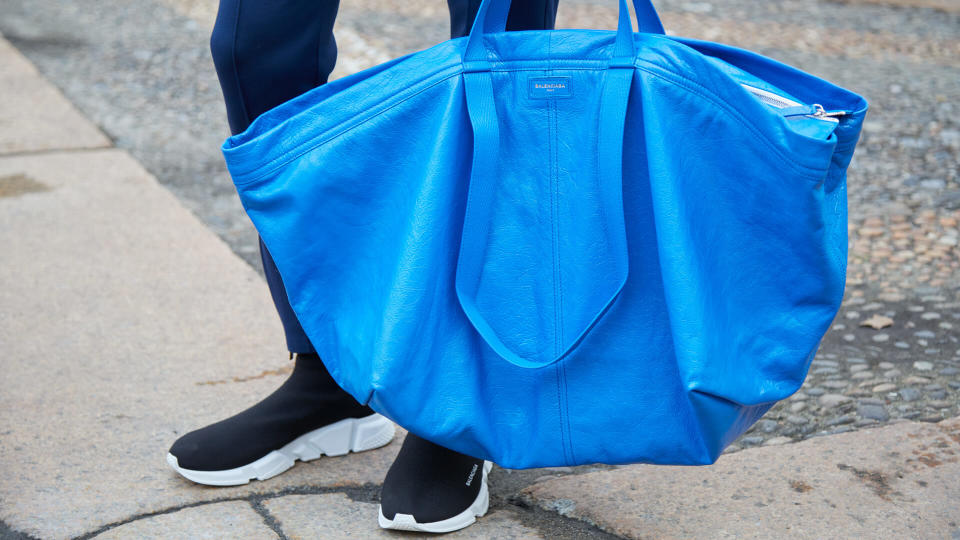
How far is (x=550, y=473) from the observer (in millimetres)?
1788

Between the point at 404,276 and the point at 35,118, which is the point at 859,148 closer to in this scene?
the point at 404,276

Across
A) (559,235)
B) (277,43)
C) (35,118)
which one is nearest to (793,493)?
(559,235)

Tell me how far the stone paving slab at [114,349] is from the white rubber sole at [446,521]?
0.72 ft

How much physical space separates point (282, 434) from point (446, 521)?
36 centimetres

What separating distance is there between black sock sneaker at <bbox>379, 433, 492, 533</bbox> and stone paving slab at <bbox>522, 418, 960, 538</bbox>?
0.15 meters

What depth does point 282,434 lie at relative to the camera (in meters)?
1.74

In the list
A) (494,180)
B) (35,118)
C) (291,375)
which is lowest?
(35,118)

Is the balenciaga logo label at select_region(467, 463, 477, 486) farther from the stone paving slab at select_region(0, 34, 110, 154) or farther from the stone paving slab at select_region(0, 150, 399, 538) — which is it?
the stone paving slab at select_region(0, 34, 110, 154)

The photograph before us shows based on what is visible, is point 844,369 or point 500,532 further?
point 844,369

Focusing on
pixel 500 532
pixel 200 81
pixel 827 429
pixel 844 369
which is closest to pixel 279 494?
pixel 500 532

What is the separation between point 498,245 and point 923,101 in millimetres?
3390

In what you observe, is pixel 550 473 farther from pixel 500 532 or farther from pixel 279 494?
pixel 279 494

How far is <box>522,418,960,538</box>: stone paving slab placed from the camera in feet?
5.21

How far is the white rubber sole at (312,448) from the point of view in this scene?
1696 millimetres
